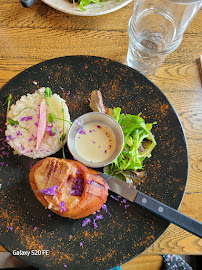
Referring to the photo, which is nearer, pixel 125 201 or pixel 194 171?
pixel 125 201

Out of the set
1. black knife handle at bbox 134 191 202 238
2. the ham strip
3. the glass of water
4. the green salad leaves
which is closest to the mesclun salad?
the green salad leaves

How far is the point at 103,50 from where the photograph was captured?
1.89 metres

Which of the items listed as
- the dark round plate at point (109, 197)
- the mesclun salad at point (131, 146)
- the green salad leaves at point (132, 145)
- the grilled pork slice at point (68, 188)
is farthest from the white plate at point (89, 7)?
→ the grilled pork slice at point (68, 188)

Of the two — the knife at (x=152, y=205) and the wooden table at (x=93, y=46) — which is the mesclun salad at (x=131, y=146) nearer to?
the knife at (x=152, y=205)

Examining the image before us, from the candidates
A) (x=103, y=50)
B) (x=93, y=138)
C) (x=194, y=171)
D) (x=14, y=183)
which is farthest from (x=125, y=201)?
(x=103, y=50)

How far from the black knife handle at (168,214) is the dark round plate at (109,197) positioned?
63mm

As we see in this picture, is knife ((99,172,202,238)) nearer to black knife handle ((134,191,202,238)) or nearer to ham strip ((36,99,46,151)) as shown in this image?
black knife handle ((134,191,202,238))

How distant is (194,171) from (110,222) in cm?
64

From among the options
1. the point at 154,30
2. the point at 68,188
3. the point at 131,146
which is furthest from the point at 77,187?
the point at 154,30

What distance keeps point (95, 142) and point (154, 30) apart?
914 mm

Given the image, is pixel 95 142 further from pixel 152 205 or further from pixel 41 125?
pixel 152 205

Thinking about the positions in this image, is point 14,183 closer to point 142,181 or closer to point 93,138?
point 93,138

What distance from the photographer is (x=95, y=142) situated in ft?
4.93

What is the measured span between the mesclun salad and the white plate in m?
0.65
